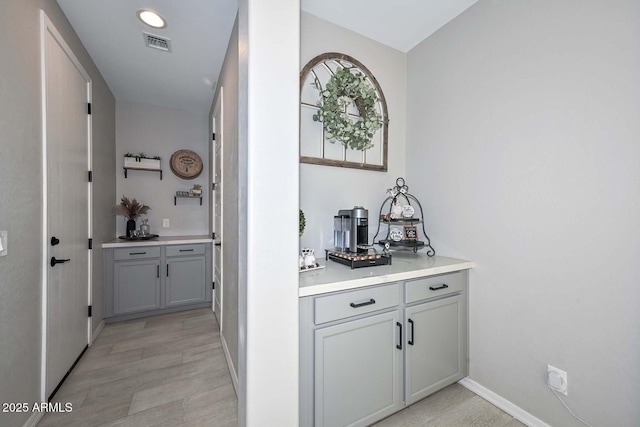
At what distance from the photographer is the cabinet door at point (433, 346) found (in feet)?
5.12

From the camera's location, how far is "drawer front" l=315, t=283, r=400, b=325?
1273 millimetres

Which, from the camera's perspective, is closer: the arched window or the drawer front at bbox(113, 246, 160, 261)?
the arched window

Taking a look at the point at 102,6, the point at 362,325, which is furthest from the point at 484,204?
the point at 102,6

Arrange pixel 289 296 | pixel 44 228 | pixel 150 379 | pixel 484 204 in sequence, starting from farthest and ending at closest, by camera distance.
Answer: pixel 150 379 → pixel 484 204 → pixel 44 228 → pixel 289 296

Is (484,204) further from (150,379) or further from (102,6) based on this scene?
(102,6)

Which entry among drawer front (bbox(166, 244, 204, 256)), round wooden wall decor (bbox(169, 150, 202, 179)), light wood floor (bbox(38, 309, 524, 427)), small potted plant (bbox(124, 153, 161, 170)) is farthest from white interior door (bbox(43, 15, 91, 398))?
round wooden wall decor (bbox(169, 150, 202, 179))

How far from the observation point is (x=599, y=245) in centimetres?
129

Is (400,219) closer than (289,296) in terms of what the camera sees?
No

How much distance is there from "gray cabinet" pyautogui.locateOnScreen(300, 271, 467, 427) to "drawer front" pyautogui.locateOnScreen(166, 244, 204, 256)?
8.20 ft

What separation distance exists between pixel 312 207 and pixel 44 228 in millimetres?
1698

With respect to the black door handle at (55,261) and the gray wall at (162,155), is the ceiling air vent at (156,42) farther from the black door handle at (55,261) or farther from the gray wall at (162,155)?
the black door handle at (55,261)

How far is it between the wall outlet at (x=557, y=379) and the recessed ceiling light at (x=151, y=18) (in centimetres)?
345

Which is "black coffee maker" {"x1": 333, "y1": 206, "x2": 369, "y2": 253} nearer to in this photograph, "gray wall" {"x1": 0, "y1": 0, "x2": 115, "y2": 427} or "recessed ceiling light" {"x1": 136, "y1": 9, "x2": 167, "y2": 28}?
"gray wall" {"x1": 0, "y1": 0, "x2": 115, "y2": 427}

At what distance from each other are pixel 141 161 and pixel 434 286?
3651 mm
